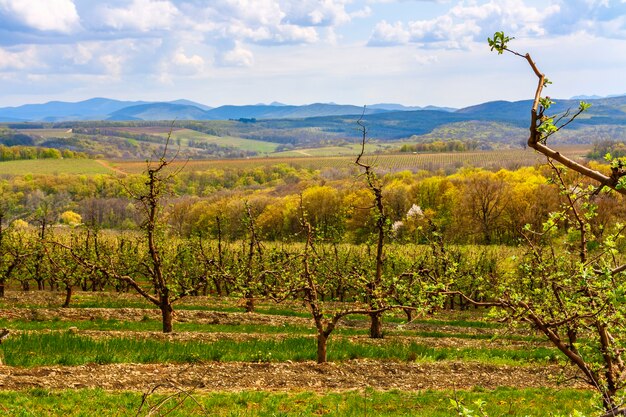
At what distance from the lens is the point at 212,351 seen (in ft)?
68.4

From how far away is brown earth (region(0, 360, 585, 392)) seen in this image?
16.7 metres

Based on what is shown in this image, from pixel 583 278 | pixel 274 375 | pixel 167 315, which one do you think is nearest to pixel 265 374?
pixel 274 375

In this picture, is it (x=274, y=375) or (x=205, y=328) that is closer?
(x=274, y=375)

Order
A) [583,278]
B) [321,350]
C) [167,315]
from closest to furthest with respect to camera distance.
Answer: [583,278] < [321,350] < [167,315]

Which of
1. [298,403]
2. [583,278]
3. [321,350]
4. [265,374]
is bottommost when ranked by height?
[265,374]

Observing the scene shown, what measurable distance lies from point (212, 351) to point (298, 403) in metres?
5.91

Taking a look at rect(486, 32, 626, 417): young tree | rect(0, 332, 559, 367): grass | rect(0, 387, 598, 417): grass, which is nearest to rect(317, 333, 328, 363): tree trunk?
rect(0, 332, 559, 367): grass

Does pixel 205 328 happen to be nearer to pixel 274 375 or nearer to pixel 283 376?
pixel 274 375

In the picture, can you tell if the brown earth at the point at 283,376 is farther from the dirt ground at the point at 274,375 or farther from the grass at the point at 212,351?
the grass at the point at 212,351

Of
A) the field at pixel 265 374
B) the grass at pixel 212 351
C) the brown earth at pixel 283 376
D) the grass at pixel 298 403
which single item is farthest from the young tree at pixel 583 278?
the grass at pixel 212 351

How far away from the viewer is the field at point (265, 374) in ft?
49.6

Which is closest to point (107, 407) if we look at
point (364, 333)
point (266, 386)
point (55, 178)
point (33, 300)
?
point (266, 386)

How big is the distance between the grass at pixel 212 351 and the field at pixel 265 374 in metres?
0.04

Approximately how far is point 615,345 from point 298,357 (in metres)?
13.0
